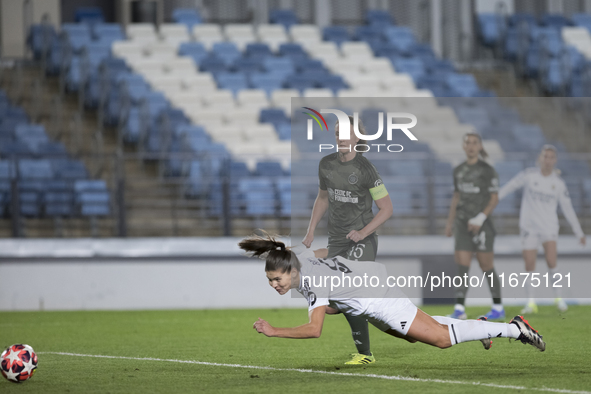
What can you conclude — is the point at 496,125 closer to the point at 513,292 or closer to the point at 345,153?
the point at 513,292

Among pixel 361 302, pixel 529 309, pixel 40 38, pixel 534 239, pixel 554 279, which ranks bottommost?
pixel 529 309

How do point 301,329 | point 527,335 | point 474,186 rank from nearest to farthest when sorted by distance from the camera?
1. point 301,329
2. point 527,335
3. point 474,186

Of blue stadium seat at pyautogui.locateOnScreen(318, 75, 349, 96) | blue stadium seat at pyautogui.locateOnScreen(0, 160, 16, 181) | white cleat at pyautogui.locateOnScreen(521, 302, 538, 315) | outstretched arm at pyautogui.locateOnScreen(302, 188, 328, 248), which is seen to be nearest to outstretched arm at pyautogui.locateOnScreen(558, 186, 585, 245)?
white cleat at pyautogui.locateOnScreen(521, 302, 538, 315)

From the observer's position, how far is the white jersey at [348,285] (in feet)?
17.9

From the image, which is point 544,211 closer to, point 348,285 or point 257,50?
point 348,285

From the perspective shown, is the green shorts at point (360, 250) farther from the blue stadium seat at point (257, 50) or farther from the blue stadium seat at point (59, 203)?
the blue stadium seat at point (257, 50)

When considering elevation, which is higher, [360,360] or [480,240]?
[480,240]

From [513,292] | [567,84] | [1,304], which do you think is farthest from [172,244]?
[567,84]

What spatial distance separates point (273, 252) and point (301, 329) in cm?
53

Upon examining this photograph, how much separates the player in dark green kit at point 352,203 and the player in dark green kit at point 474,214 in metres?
2.85

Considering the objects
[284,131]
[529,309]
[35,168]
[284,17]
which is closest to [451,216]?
[529,309]

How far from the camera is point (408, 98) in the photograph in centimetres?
1535

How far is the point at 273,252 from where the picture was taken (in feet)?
17.5

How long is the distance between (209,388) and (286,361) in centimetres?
144
